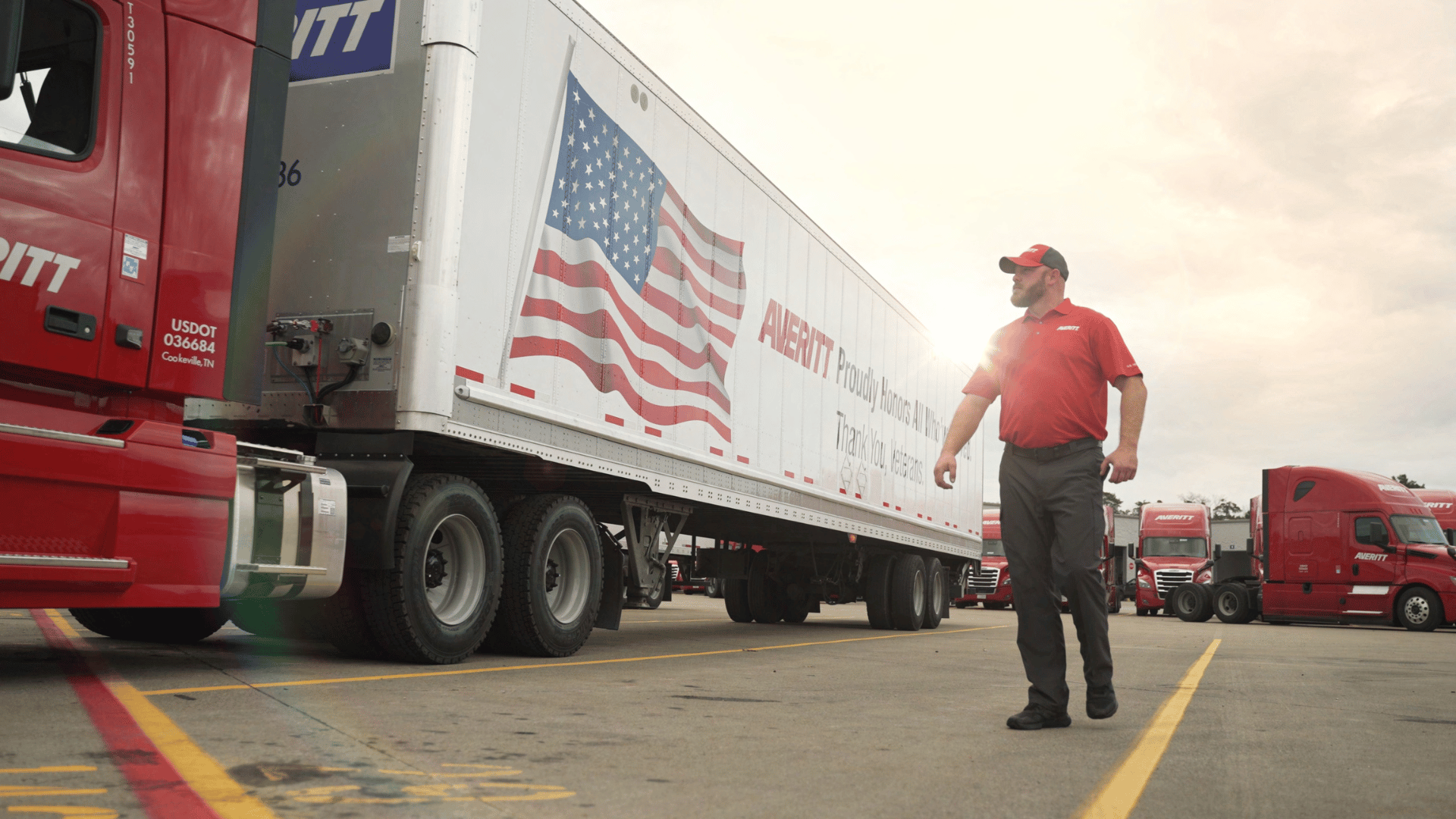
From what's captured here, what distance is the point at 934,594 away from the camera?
1677 centimetres

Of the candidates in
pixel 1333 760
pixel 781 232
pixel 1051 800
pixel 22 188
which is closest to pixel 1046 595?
pixel 1333 760

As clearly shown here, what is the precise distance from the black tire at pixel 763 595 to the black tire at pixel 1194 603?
14.2 metres

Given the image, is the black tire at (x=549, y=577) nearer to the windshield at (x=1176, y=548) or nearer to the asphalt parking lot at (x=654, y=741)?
the asphalt parking lot at (x=654, y=741)

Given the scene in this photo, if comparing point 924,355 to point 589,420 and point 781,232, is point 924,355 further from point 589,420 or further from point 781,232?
point 589,420

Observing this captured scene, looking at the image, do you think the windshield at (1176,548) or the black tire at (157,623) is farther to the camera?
the windshield at (1176,548)

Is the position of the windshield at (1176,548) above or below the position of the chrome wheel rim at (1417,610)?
above

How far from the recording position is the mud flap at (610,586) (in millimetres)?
8805

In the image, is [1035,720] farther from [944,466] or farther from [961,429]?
[961,429]

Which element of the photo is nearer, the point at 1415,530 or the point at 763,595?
the point at 763,595

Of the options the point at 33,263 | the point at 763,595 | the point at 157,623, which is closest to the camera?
the point at 33,263

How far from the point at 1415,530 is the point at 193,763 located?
25215 mm

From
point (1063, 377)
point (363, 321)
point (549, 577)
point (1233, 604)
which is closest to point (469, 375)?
point (363, 321)

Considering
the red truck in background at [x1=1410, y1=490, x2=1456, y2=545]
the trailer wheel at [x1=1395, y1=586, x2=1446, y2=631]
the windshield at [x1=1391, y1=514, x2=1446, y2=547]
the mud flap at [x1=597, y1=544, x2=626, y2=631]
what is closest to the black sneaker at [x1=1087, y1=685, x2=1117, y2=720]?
the mud flap at [x1=597, y1=544, x2=626, y2=631]

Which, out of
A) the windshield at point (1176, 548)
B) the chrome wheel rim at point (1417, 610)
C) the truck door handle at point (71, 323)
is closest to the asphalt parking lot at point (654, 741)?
the truck door handle at point (71, 323)
